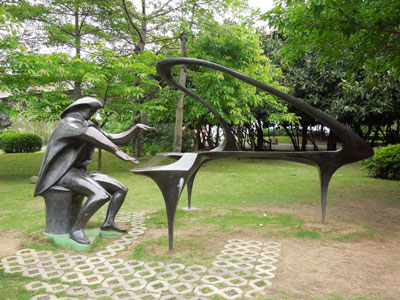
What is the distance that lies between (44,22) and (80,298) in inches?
609

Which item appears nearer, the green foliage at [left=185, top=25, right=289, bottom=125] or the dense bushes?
the green foliage at [left=185, top=25, right=289, bottom=125]

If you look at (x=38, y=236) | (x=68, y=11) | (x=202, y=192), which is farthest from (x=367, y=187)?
(x=68, y=11)

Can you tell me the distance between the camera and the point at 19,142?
23.0 metres

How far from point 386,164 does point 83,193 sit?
1051 centimetres

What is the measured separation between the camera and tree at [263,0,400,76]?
5.04 metres

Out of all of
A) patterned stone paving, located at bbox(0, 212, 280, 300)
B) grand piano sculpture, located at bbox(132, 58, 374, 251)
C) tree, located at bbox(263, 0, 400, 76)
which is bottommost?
patterned stone paving, located at bbox(0, 212, 280, 300)

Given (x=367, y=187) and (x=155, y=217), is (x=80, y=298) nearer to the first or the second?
(x=155, y=217)

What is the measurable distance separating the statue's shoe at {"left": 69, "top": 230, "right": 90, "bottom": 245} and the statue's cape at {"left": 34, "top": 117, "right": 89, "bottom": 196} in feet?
2.31

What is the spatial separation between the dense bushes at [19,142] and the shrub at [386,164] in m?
21.8

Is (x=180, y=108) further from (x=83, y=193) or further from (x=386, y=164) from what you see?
(x=83, y=193)

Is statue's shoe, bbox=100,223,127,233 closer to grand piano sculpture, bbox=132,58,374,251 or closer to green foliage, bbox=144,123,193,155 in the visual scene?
grand piano sculpture, bbox=132,58,374,251

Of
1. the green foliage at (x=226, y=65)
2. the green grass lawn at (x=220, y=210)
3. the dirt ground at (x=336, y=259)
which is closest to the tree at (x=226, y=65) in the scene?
the green foliage at (x=226, y=65)

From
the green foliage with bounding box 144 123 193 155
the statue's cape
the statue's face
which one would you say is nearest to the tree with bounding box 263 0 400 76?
the statue's face

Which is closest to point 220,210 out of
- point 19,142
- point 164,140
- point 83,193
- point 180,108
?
point 83,193
